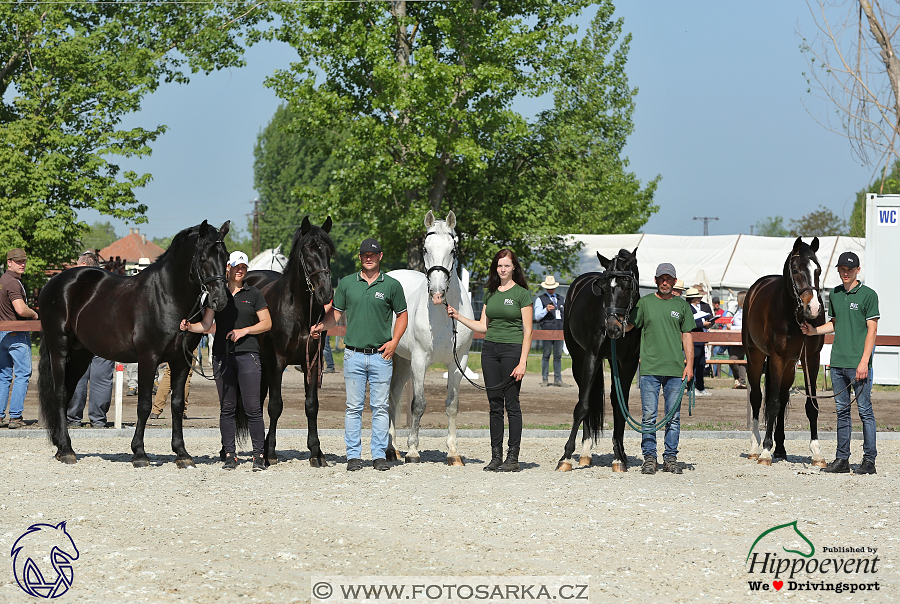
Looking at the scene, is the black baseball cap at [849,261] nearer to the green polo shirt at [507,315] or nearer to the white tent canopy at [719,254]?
the green polo shirt at [507,315]

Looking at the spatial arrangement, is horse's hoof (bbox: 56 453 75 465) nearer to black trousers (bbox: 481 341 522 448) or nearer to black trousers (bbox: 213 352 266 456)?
black trousers (bbox: 213 352 266 456)

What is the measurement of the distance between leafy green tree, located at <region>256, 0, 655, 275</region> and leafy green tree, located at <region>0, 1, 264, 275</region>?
5.09 m

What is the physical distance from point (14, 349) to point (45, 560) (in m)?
7.12

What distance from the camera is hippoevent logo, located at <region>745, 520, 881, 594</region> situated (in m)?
5.14

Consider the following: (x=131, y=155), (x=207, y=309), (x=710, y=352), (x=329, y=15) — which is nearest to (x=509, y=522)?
(x=207, y=309)

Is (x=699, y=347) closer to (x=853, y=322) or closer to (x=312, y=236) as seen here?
(x=853, y=322)

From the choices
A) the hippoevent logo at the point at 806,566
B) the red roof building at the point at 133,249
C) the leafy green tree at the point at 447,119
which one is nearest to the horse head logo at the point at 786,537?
the hippoevent logo at the point at 806,566

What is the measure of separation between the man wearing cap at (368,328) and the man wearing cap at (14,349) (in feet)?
16.5

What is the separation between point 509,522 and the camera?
21.6ft

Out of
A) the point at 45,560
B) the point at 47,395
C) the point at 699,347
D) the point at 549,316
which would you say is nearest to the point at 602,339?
the point at 45,560

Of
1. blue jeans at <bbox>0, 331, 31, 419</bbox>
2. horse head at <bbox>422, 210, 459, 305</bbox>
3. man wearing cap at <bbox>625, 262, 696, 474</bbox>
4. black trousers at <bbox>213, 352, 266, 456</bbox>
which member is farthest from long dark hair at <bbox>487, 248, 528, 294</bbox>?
blue jeans at <bbox>0, 331, 31, 419</bbox>

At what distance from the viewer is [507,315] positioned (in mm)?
8836

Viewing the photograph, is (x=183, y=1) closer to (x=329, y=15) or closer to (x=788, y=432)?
(x=329, y=15)

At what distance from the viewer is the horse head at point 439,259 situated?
8.45m
